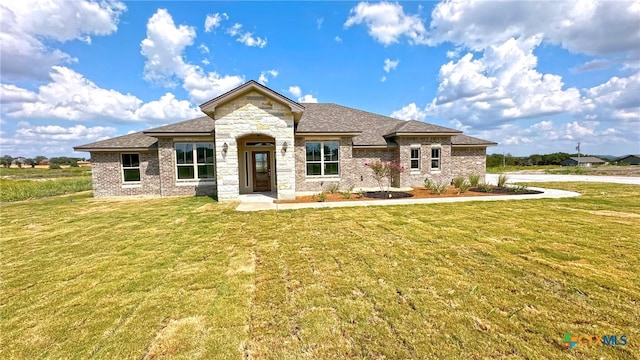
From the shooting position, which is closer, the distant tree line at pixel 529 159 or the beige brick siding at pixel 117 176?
the beige brick siding at pixel 117 176

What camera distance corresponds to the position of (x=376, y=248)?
577cm

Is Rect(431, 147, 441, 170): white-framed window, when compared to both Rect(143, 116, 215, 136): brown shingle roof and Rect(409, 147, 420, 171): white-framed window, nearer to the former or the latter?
Rect(409, 147, 420, 171): white-framed window

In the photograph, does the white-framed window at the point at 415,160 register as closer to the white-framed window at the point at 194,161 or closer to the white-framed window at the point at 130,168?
the white-framed window at the point at 194,161

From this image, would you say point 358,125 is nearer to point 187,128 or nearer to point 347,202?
point 347,202

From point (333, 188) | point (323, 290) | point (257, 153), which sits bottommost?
point (323, 290)

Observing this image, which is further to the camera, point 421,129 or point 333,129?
A: point 421,129

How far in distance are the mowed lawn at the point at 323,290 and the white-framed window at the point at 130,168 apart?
7.67 m

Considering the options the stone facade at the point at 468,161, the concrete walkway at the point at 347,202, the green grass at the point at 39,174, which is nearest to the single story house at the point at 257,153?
the stone facade at the point at 468,161

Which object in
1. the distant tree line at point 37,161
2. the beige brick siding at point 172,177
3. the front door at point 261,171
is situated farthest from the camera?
the distant tree line at point 37,161

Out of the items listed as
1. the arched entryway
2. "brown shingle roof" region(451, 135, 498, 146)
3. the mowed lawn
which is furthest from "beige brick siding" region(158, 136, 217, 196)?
"brown shingle roof" region(451, 135, 498, 146)

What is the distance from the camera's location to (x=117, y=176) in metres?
14.8

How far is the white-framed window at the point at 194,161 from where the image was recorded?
1447 centimetres

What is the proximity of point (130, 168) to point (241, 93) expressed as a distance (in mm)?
8676

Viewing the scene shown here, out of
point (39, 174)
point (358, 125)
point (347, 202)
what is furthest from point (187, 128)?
point (39, 174)
